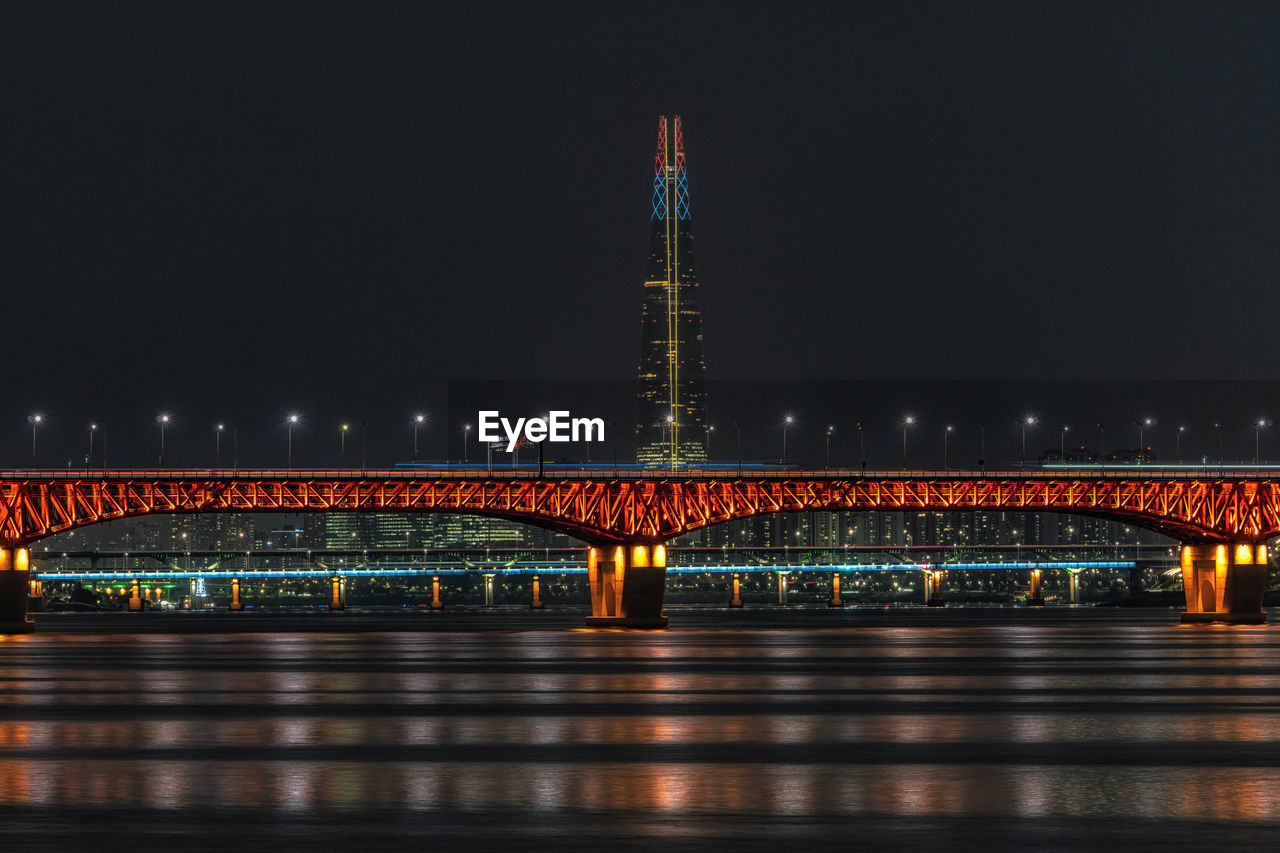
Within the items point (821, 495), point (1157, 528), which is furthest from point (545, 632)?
point (1157, 528)

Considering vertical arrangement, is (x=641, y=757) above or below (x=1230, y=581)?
below

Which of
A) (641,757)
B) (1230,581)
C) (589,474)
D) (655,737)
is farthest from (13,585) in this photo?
(641,757)

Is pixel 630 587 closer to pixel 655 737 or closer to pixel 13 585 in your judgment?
pixel 13 585

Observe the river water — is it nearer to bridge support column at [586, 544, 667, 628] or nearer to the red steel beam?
the red steel beam

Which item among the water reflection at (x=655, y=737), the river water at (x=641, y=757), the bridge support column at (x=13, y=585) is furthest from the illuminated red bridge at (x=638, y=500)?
the river water at (x=641, y=757)

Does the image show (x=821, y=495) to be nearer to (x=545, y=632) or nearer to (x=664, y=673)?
(x=545, y=632)

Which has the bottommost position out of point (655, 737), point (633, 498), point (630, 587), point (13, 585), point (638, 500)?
point (655, 737)
